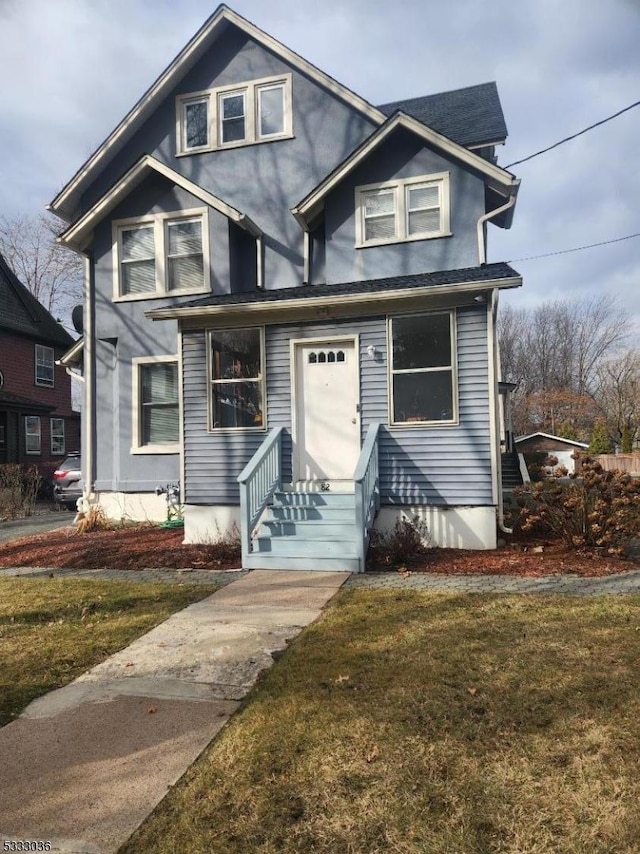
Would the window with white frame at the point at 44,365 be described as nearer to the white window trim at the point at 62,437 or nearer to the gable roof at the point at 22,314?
the gable roof at the point at 22,314

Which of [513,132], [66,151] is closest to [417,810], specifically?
[513,132]

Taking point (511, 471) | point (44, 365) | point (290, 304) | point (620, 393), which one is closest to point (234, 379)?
point (290, 304)

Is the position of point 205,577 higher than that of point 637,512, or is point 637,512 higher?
point 637,512

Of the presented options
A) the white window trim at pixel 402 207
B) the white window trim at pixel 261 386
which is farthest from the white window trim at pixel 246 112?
the white window trim at pixel 261 386

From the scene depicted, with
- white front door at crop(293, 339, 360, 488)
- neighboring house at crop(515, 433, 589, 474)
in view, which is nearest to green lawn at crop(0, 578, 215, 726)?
white front door at crop(293, 339, 360, 488)

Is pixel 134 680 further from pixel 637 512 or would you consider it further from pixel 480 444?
pixel 637 512

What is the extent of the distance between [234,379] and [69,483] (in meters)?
8.76

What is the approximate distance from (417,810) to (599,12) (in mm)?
8968

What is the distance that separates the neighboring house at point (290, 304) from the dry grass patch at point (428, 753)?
2957mm

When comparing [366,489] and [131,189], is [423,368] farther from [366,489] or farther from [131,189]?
[131,189]

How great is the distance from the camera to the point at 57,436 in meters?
23.2

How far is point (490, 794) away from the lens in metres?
2.36

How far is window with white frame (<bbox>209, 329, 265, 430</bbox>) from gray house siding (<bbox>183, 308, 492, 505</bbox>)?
0.18 m

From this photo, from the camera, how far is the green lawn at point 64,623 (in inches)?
149
